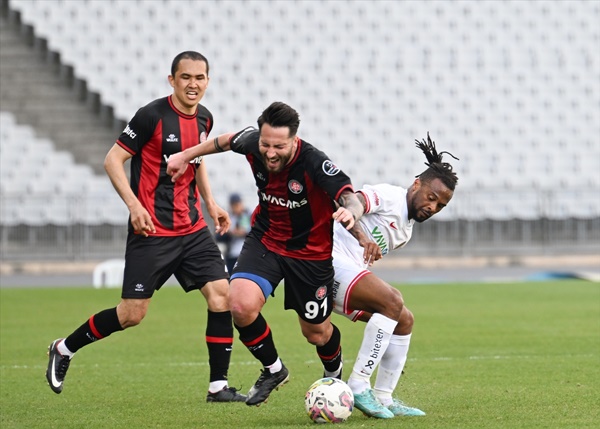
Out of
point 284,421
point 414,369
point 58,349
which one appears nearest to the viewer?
point 284,421

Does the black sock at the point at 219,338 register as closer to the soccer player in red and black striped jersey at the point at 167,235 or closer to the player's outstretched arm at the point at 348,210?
the soccer player in red and black striped jersey at the point at 167,235

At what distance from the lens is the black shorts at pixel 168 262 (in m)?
7.86

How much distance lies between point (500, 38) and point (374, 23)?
10.2 ft

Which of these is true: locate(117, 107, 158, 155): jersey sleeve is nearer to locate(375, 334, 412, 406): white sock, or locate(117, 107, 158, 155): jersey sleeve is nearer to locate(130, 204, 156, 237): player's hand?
locate(130, 204, 156, 237): player's hand

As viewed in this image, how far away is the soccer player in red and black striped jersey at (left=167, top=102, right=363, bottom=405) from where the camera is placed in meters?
6.94

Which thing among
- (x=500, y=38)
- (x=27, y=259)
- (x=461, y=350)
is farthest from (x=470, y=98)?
(x=461, y=350)

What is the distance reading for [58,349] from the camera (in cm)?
788

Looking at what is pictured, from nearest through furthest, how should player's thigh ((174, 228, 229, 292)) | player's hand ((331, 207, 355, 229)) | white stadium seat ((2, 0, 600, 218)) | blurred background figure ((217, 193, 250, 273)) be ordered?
player's hand ((331, 207, 355, 229))
player's thigh ((174, 228, 229, 292))
blurred background figure ((217, 193, 250, 273))
white stadium seat ((2, 0, 600, 218))

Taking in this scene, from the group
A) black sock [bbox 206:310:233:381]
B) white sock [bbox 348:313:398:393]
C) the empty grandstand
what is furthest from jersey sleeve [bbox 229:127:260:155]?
the empty grandstand

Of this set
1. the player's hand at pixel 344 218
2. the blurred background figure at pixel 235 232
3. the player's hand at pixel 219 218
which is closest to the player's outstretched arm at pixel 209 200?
the player's hand at pixel 219 218

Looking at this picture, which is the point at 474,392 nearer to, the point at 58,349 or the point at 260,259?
the point at 260,259

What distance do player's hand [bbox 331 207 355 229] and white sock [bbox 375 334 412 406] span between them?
50.9 inches

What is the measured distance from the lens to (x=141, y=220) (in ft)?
24.7

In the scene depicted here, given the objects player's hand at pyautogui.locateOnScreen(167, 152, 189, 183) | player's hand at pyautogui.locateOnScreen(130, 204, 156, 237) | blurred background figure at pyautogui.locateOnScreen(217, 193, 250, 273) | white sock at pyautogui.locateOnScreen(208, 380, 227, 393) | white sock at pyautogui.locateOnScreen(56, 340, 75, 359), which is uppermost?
player's hand at pyautogui.locateOnScreen(167, 152, 189, 183)
